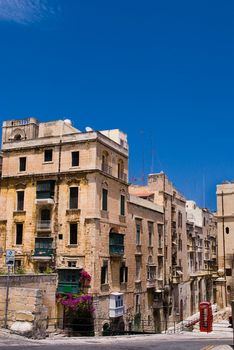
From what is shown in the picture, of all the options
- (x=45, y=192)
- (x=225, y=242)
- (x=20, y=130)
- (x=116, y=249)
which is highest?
(x=20, y=130)

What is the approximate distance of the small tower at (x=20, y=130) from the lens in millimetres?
47156

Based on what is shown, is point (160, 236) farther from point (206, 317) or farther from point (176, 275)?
point (206, 317)

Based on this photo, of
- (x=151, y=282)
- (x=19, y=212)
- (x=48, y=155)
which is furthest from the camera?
(x=151, y=282)

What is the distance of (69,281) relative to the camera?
3941 centimetres

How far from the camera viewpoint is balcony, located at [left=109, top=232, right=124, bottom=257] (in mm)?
42531

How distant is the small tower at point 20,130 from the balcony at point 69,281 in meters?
14.2

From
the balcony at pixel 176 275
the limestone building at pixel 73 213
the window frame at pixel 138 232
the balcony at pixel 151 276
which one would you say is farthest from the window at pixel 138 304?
the balcony at pixel 176 275

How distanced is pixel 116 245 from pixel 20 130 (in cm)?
1534

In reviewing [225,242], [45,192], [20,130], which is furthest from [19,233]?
[225,242]

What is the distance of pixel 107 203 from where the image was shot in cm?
4278

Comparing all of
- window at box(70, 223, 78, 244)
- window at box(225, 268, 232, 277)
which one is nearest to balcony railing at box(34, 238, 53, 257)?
window at box(70, 223, 78, 244)

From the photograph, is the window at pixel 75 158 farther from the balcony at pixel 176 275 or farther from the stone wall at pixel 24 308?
the balcony at pixel 176 275

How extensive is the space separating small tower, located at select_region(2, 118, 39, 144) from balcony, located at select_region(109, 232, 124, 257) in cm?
1289

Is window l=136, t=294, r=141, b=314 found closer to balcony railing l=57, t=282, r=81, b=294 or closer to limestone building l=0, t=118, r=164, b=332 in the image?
limestone building l=0, t=118, r=164, b=332
